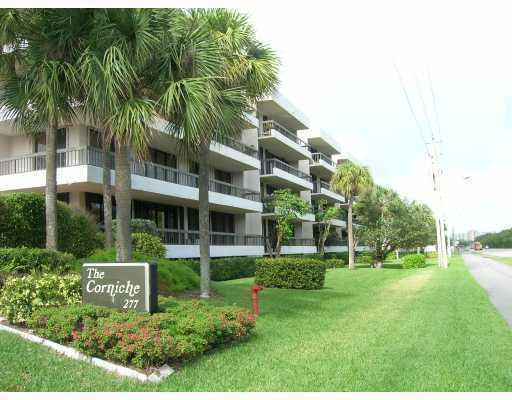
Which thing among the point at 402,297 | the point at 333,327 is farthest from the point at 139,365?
the point at 402,297

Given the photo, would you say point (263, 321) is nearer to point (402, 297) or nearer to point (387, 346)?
point (387, 346)

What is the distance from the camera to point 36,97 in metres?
10.2

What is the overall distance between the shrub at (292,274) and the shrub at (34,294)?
1030cm

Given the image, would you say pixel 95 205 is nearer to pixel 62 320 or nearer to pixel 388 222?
pixel 62 320

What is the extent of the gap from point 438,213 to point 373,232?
7.51 m

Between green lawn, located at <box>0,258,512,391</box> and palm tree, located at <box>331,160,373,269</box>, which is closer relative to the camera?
green lawn, located at <box>0,258,512,391</box>

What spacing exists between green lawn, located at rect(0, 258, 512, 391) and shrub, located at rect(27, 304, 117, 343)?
315mm

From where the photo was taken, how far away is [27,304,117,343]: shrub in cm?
725

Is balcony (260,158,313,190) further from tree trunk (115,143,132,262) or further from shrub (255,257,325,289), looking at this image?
tree trunk (115,143,132,262)

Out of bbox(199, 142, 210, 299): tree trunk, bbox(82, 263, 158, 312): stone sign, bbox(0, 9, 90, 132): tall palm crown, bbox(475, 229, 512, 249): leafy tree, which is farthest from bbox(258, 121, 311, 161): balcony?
bbox(475, 229, 512, 249): leafy tree

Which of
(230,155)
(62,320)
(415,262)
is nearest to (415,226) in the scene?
(415,262)

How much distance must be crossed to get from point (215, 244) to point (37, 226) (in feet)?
49.9

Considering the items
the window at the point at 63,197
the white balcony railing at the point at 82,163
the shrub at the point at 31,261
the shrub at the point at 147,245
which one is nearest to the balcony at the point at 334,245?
the white balcony railing at the point at 82,163

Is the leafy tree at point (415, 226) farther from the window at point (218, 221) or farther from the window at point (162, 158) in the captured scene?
the window at point (162, 158)
